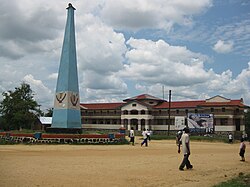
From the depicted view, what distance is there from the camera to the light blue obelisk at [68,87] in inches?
1235

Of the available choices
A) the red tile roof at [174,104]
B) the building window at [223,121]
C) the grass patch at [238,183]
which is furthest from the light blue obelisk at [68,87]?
the building window at [223,121]

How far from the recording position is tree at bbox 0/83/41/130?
5919 cm

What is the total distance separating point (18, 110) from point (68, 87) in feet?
104

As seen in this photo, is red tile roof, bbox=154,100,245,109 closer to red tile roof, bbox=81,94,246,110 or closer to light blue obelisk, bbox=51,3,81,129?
red tile roof, bbox=81,94,246,110

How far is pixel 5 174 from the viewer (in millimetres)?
10609

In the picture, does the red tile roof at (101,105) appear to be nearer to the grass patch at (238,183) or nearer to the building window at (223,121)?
the building window at (223,121)

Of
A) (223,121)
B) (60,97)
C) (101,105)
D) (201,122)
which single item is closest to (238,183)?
(60,97)

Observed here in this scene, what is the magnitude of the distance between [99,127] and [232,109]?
28314mm

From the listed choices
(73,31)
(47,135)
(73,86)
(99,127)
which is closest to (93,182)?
(47,135)

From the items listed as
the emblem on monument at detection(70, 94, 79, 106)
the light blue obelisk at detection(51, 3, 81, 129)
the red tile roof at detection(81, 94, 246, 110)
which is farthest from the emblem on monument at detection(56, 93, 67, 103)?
the red tile roof at detection(81, 94, 246, 110)

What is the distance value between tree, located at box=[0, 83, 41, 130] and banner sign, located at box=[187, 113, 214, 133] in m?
30.6

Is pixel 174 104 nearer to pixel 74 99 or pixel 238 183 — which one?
pixel 74 99

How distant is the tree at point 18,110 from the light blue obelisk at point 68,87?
29115 millimetres

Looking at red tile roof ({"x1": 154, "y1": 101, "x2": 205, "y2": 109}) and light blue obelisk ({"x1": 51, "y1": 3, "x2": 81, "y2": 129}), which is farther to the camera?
red tile roof ({"x1": 154, "y1": 101, "x2": 205, "y2": 109})
